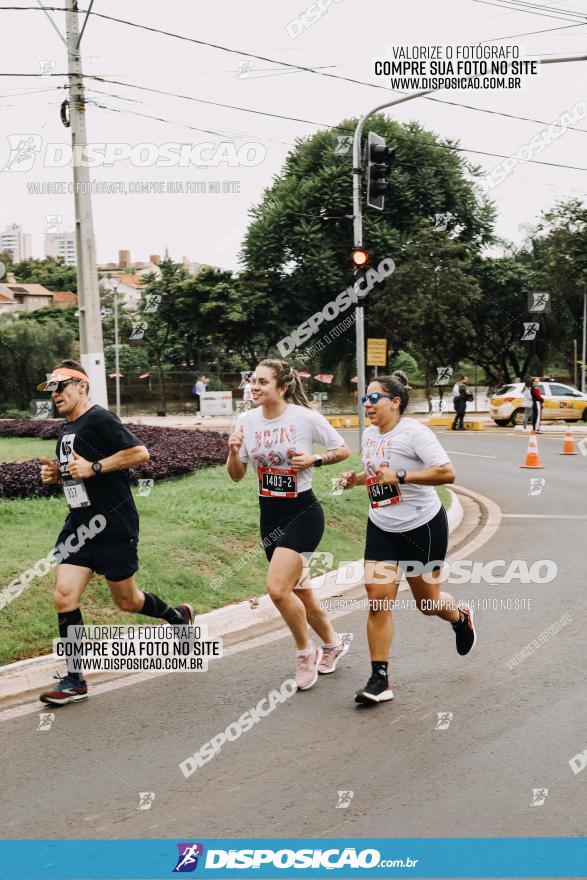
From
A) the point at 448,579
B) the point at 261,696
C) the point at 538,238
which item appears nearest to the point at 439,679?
the point at 261,696

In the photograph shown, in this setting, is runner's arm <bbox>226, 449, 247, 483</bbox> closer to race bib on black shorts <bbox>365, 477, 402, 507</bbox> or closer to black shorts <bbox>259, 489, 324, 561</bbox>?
black shorts <bbox>259, 489, 324, 561</bbox>

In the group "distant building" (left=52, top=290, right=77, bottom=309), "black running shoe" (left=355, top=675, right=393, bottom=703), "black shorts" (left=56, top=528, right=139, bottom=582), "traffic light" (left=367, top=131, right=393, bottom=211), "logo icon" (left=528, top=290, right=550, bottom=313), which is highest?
"traffic light" (left=367, top=131, right=393, bottom=211)

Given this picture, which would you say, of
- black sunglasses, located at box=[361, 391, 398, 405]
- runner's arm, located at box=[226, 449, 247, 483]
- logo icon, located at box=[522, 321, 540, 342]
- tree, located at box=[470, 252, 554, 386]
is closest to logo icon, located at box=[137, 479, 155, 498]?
runner's arm, located at box=[226, 449, 247, 483]

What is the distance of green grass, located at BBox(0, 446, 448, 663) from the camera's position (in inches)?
259

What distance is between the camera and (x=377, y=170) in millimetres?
13516

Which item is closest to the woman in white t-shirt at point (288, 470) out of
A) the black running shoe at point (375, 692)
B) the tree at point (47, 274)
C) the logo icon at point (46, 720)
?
the black running shoe at point (375, 692)

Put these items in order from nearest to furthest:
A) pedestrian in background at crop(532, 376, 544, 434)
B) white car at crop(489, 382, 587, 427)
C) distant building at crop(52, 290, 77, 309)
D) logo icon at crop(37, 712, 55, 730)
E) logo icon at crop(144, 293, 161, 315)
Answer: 1. logo icon at crop(37, 712, 55, 730)
2. pedestrian in background at crop(532, 376, 544, 434)
3. white car at crop(489, 382, 587, 427)
4. logo icon at crop(144, 293, 161, 315)
5. distant building at crop(52, 290, 77, 309)

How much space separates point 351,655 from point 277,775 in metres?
2.10

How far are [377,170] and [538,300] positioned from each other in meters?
32.1

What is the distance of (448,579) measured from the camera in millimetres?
8727

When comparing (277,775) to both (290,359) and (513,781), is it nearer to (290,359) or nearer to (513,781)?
(513,781)

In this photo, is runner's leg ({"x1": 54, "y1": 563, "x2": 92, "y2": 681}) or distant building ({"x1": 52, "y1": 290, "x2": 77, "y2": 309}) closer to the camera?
runner's leg ({"x1": 54, "y1": 563, "x2": 92, "y2": 681})

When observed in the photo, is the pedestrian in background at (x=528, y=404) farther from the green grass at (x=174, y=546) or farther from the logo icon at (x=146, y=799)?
the logo icon at (x=146, y=799)

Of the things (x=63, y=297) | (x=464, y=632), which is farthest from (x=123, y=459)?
(x=63, y=297)
